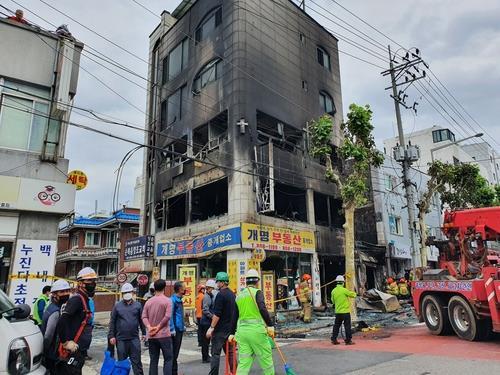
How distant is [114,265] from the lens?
35.2 m

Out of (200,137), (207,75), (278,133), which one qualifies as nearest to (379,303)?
(278,133)

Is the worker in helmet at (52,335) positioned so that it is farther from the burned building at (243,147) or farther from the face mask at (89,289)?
the burned building at (243,147)

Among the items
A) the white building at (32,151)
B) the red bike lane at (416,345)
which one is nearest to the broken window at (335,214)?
the red bike lane at (416,345)

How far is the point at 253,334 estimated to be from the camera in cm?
566

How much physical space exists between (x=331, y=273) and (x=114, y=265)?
2099cm

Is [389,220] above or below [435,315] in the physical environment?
above

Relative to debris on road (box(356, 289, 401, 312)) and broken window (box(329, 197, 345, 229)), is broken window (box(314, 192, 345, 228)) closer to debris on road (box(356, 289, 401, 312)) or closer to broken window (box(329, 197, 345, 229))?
broken window (box(329, 197, 345, 229))

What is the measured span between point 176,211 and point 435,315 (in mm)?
15628

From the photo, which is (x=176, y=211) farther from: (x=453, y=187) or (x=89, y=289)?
(x=89, y=289)

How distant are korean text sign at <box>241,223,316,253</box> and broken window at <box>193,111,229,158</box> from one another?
5.02 meters

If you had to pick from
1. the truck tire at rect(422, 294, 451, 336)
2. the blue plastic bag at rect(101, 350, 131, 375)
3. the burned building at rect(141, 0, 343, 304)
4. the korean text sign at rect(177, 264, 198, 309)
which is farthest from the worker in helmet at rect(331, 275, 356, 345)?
the korean text sign at rect(177, 264, 198, 309)

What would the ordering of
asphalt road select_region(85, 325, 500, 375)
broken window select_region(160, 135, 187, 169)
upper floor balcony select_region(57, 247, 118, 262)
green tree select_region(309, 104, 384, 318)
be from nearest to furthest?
1. asphalt road select_region(85, 325, 500, 375)
2. green tree select_region(309, 104, 384, 318)
3. broken window select_region(160, 135, 187, 169)
4. upper floor balcony select_region(57, 247, 118, 262)

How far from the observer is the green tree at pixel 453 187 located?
1973 cm

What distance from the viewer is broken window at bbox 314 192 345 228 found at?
76.5 feet
